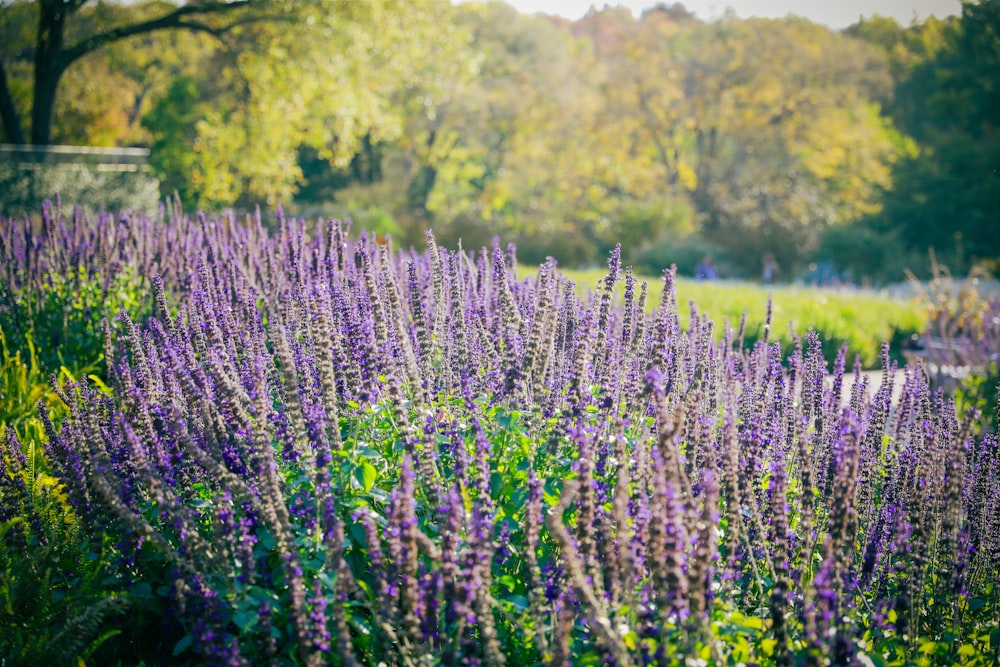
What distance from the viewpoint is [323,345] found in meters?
3.16

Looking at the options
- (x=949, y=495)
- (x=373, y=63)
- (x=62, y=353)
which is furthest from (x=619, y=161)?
(x=949, y=495)

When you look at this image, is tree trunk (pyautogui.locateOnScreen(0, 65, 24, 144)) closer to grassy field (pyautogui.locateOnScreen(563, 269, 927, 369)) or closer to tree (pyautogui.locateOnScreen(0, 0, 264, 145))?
tree (pyautogui.locateOnScreen(0, 0, 264, 145))

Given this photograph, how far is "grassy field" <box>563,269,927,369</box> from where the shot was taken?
11383 mm

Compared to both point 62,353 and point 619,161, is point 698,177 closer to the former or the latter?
point 619,161

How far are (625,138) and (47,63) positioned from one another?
23509mm

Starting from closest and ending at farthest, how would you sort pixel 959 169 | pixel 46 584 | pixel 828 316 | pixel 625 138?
pixel 46 584, pixel 828 316, pixel 959 169, pixel 625 138

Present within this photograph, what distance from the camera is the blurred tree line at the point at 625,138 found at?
2500cm

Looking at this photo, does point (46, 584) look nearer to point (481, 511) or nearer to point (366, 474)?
point (366, 474)

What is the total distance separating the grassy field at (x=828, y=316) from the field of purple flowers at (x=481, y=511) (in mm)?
6048

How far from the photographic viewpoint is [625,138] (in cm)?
3544

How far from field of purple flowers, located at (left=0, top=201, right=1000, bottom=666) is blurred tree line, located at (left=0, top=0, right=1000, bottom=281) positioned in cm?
1766

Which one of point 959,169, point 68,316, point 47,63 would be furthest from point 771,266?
point 68,316

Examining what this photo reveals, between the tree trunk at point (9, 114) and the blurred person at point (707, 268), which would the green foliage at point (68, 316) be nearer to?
the tree trunk at point (9, 114)

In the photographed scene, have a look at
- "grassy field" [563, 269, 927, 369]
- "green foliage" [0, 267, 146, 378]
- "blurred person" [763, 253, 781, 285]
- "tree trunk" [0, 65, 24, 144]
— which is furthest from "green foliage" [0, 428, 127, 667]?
"blurred person" [763, 253, 781, 285]
